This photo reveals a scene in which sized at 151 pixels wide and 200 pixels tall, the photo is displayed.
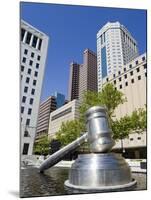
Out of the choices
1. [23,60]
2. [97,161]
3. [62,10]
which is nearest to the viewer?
[97,161]

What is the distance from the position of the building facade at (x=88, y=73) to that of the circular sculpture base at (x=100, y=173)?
2.16 meters

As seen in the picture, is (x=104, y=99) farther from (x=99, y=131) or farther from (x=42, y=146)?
(x=99, y=131)

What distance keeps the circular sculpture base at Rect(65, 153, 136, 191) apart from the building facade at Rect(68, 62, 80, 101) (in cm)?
192

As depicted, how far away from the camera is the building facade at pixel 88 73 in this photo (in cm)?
730

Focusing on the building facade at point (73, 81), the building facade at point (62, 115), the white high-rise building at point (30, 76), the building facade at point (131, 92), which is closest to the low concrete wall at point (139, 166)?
the building facade at point (131, 92)

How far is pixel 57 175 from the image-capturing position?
7711 mm

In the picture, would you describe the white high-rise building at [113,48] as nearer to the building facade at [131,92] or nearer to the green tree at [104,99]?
the green tree at [104,99]

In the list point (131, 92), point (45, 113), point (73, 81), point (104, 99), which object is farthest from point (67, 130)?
point (131, 92)

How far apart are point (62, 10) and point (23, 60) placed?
152 cm

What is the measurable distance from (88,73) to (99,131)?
209 cm

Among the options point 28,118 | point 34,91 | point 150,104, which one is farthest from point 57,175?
point 150,104

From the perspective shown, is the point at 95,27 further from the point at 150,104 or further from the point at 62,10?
the point at 150,104

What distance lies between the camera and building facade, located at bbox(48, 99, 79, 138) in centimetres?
769

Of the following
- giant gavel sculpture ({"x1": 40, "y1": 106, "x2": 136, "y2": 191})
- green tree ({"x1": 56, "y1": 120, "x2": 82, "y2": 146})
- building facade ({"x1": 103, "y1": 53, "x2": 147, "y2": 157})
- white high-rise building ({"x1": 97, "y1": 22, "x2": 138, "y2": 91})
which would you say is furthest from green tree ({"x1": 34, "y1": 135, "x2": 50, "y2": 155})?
building facade ({"x1": 103, "y1": 53, "x2": 147, "y2": 157})
